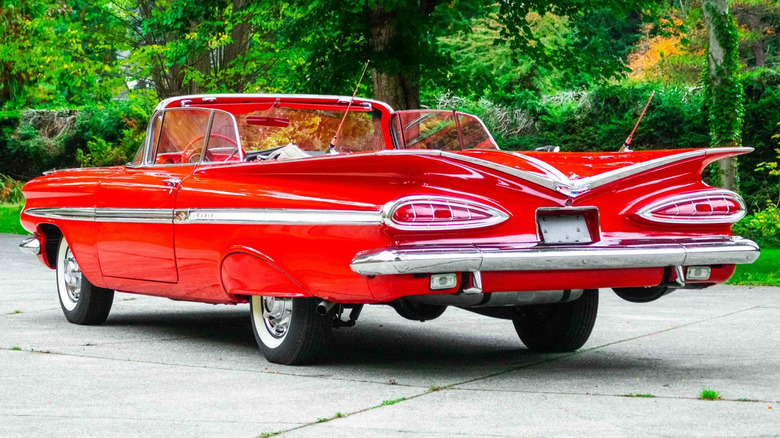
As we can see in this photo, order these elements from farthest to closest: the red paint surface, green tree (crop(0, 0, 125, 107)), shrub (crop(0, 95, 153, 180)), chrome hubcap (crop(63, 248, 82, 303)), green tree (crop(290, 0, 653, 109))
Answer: shrub (crop(0, 95, 153, 180)), green tree (crop(0, 0, 125, 107)), green tree (crop(290, 0, 653, 109)), chrome hubcap (crop(63, 248, 82, 303)), the red paint surface

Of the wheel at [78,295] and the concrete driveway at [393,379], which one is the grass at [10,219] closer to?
the concrete driveway at [393,379]

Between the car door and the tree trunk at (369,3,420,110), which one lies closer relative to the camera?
the car door

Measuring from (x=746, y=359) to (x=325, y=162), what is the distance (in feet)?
9.26

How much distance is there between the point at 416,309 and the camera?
618 centimetres

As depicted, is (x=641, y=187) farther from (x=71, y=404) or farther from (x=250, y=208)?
(x=71, y=404)

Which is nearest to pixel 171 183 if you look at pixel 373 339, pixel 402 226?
pixel 373 339

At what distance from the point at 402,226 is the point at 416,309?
3.13ft

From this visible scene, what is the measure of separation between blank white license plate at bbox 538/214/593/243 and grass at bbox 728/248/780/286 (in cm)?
708

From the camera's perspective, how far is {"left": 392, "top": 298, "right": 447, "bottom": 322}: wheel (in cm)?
602

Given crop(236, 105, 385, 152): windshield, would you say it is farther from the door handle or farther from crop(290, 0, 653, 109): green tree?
crop(290, 0, 653, 109): green tree

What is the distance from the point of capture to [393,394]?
5391 mm

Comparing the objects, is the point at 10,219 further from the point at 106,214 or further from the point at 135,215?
the point at 135,215

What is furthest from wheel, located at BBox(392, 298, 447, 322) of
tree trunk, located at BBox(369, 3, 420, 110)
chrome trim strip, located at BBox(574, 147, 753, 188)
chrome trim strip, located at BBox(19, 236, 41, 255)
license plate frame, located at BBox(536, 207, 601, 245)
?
tree trunk, located at BBox(369, 3, 420, 110)

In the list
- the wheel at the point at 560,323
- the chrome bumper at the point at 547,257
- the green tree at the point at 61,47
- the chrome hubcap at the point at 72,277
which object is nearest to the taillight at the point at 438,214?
the chrome bumper at the point at 547,257
